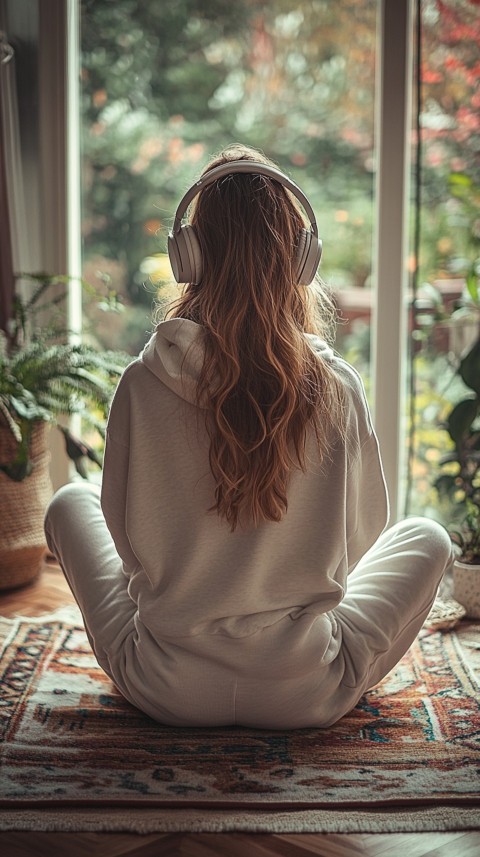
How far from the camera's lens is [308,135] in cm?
310

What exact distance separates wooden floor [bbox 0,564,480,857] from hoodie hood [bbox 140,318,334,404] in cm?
70

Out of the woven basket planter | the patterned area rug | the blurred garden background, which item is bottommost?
the patterned area rug

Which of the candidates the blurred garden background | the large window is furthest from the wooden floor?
the large window

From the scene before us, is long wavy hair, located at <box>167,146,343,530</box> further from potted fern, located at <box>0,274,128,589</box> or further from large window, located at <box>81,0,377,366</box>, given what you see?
large window, located at <box>81,0,377,366</box>

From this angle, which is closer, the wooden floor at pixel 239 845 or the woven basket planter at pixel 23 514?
the wooden floor at pixel 239 845

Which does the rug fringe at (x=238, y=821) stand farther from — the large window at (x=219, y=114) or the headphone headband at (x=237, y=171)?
the large window at (x=219, y=114)

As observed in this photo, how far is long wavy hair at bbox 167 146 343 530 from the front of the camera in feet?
Result: 5.42

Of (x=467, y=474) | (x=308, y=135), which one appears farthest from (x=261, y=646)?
(x=308, y=135)

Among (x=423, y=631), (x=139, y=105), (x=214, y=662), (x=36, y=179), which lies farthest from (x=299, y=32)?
(x=214, y=662)

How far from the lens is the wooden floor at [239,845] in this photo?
1427 millimetres

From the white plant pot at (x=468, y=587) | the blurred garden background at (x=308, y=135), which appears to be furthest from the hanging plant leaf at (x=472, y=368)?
the white plant pot at (x=468, y=587)

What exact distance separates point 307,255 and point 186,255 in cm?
21

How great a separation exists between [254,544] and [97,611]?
1.23 feet

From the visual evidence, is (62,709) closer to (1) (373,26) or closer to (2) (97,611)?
(2) (97,611)
